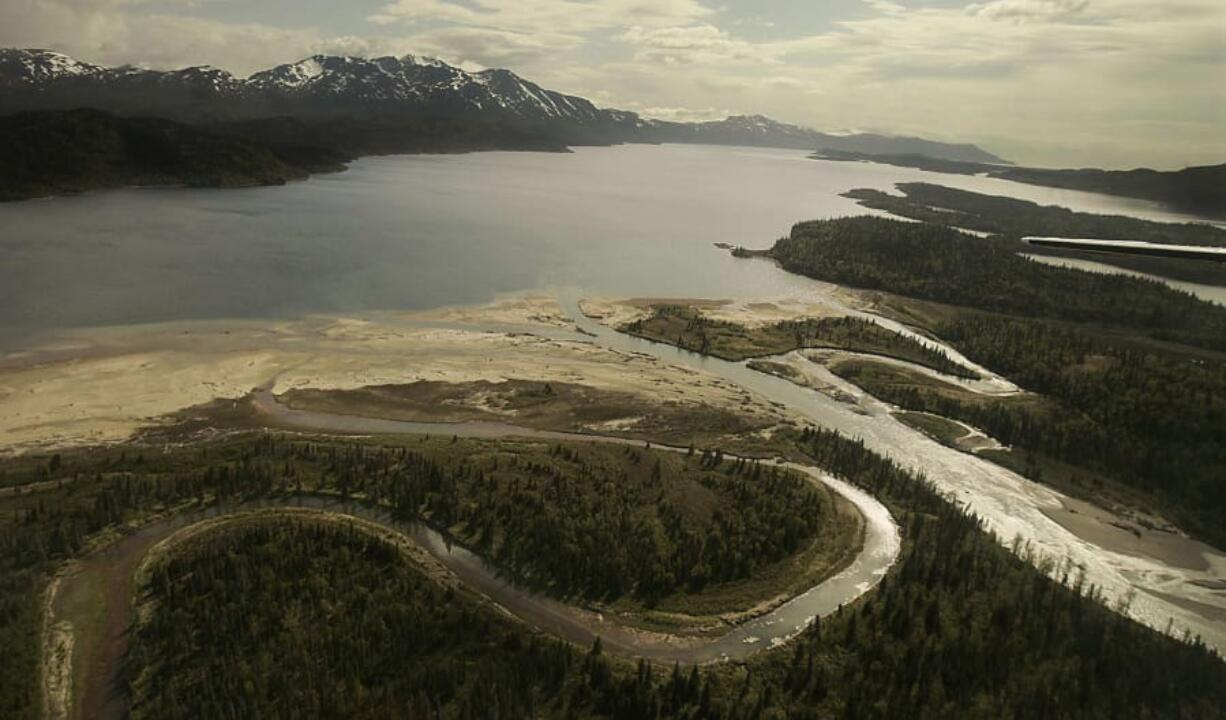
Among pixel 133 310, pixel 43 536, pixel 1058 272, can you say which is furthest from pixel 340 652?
pixel 1058 272

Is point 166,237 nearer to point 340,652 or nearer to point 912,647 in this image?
point 340,652

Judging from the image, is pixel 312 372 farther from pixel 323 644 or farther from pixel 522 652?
pixel 522 652

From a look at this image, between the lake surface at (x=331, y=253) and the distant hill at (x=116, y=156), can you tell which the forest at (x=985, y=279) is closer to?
the lake surface at (x=331, y=253)

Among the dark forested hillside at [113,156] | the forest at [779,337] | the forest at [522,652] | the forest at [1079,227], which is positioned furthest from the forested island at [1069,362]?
the dark forested hillside at [113,156]

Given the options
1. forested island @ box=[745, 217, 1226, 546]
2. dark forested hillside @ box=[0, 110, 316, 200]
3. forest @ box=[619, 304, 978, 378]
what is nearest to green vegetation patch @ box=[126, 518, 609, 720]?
forested island @ box=[745, 217, 1226, 546]

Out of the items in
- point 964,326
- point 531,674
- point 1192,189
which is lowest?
point 531,674

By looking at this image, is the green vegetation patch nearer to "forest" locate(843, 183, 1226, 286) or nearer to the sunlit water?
the sunlit water
